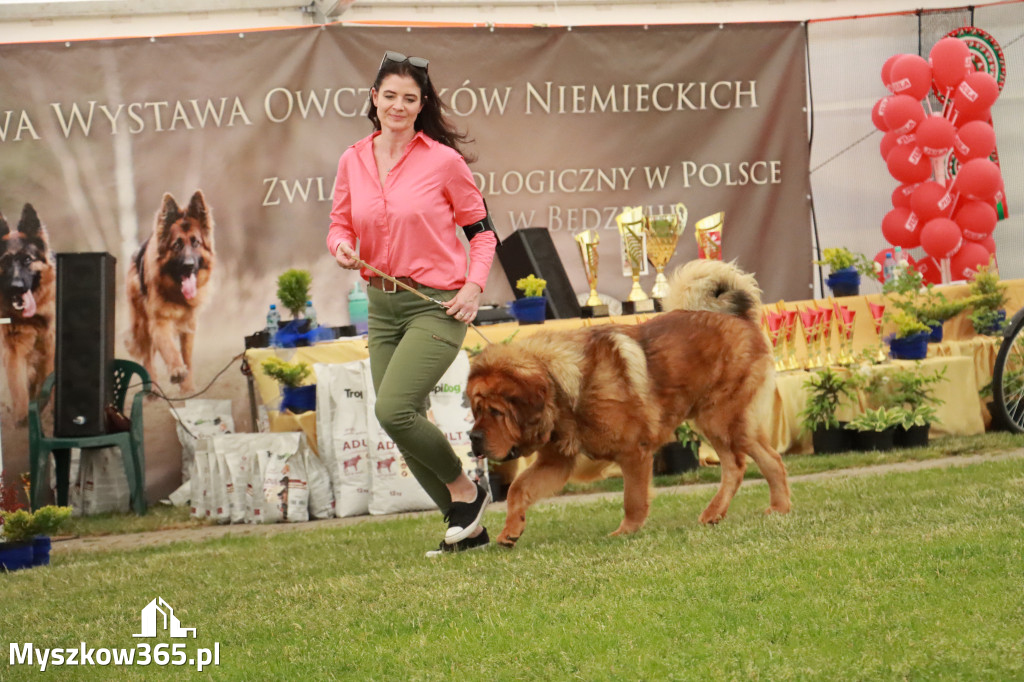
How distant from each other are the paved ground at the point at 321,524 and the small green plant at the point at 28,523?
73 cm

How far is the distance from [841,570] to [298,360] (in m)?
5.07

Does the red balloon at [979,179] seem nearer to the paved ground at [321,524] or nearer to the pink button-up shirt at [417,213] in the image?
the paved ground at [321,524]

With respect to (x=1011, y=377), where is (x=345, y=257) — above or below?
above

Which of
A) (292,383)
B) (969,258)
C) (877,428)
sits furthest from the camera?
(969,258)

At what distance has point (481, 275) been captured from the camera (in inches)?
181

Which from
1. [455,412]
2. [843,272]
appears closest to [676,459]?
[455,412]

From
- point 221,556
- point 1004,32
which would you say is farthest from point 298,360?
point 1004,32

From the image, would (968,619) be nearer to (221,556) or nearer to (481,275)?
(481,275)

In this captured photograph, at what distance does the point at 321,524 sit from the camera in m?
7.01

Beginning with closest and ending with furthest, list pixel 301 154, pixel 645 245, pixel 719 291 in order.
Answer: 1. pixel 719 291
2. pixel 645 245
3. pixel 301 154

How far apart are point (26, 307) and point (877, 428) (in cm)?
651

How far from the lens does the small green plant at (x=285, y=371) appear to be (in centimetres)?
755

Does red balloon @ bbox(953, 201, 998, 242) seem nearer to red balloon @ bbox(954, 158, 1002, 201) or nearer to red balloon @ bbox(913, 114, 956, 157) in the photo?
red balloon @ bbox(954, 158, 1002, 201)

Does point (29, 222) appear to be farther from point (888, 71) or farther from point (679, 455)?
point (888, 71)
